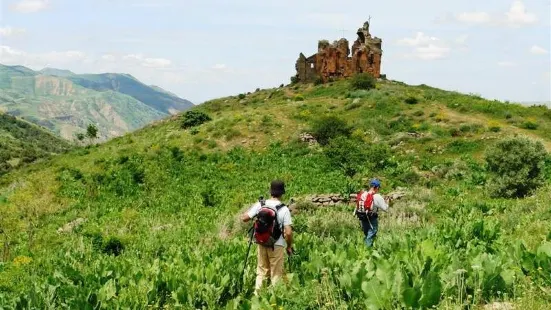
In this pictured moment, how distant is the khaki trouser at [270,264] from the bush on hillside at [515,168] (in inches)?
500

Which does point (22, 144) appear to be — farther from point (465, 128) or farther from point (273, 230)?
point (273, 230)

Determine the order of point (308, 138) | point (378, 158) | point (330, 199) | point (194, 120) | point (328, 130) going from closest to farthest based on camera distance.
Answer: point (330, 199) → point (378, 158) → point (328, 130) → point (308, 138) → point (194, 120)

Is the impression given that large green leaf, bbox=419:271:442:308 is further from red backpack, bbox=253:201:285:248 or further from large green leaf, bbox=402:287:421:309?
red backpack, bbox=253:201:285:248

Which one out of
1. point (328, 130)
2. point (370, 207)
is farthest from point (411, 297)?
point (328, 130)

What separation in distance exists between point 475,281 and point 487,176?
16.7 metres

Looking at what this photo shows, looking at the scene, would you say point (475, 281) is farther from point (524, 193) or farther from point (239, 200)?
point (239, 200)

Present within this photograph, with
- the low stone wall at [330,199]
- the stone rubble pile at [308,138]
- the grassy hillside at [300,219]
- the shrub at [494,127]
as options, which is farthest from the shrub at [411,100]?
the low stone wall at [330,199]

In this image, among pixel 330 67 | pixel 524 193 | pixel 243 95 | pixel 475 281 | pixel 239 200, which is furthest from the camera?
pixel 243 95

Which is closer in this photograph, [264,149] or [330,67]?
[264,149]

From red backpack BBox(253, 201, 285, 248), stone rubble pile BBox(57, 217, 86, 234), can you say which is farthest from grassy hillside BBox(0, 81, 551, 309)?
red backpack BBox(253, 201, 285, 248)

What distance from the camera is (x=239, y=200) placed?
819 inches

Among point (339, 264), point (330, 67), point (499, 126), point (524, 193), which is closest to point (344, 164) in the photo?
point (524, 193)

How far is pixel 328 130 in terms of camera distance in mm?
31109

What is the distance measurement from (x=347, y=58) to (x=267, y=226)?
54.9 meters
